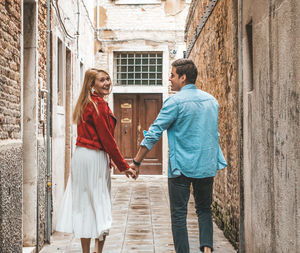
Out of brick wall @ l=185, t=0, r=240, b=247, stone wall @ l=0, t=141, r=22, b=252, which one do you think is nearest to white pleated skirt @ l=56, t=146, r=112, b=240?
stone wall @ l=0, t=141, r=22, b=252

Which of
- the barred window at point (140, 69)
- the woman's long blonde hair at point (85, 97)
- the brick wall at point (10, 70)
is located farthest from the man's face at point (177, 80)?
the barred window at point (140, 69)

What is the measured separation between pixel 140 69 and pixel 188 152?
10.5 meters

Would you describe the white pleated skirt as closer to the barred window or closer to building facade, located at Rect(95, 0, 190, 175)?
building facade, located at Rect(95, 0, 190, 175)

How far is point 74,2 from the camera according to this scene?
355 inches

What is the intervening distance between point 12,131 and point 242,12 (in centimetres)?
254

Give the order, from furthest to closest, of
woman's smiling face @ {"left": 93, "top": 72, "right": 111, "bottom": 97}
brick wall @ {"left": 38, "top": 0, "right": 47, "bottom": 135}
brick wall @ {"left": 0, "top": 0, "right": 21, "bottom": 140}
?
brick wall @ {"left": 38, "top": 0, "right": 47, "bottom": 135} < woman's smiling face @ {"left": 93, "top": 72, "right": 111, "bottom": 97} < brick wall @ {"left": 0, "top": 0, "right": 21, "bottom": 140}

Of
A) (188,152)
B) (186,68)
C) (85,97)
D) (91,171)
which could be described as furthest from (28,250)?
(186,68)

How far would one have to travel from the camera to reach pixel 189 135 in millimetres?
4137

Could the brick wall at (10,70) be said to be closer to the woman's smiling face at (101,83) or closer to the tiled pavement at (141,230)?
the woman's smiling face at (101,83)

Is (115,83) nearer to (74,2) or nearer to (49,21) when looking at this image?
(74,2)

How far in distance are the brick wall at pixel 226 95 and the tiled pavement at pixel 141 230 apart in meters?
0.37

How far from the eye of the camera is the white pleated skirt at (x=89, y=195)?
179 inches

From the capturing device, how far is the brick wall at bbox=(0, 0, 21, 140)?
166 inches

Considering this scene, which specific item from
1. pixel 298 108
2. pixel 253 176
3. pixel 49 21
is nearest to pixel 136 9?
pixel 49 21
